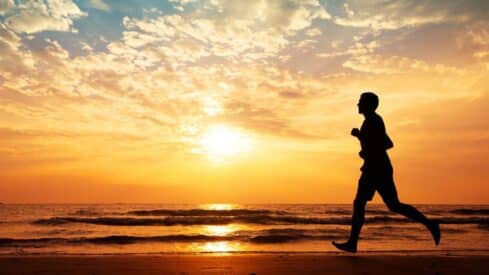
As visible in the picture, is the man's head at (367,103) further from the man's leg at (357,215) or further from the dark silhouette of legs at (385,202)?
the man's leg at (357,215)

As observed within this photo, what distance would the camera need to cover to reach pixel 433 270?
530 centimetres

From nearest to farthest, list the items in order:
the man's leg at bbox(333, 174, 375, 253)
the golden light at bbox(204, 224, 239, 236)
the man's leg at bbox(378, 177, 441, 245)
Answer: the man's leg at bbox(378, 177, 441, 245), the man's leg at bbox(333, 174, 375, 253), the golden light at bbox(204, 224, 239, 236)

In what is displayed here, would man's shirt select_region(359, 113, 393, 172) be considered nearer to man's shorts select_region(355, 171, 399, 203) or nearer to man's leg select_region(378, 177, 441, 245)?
man's shorts select_region(355, 171, 399, 203)

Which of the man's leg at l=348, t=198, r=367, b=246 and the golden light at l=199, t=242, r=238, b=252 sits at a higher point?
the man's leg at l=348, t=198, r=367, b=246

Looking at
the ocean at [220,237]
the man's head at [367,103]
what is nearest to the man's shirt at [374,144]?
the man's head at [367,103]

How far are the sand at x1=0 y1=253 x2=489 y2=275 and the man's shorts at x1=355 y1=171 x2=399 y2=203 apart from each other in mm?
860

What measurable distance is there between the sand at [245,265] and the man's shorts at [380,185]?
860 millimetres

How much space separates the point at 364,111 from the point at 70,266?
14.3 feet

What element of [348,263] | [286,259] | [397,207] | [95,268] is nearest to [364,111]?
[397,207]

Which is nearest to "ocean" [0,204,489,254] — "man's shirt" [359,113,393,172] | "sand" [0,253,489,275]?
"sand" [0,253,489,275]

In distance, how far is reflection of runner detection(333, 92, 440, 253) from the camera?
5.58 meters

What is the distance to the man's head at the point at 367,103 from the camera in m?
5.79

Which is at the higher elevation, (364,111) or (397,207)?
(364,111)

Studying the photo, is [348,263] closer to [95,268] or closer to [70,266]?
[95,268]
